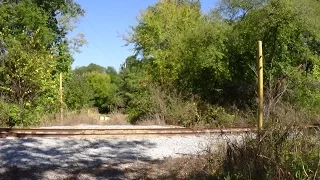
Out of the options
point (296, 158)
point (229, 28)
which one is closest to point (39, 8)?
point (229, 28)

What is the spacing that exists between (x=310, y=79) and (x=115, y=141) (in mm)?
9339

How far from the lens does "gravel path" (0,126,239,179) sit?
7400 mm

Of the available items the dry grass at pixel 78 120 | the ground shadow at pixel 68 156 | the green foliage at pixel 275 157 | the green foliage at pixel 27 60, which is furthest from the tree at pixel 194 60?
the green foliage at pixel 275 157

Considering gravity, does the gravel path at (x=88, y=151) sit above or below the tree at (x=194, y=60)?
below

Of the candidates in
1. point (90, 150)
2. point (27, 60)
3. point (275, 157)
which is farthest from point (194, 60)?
point (275, 157)

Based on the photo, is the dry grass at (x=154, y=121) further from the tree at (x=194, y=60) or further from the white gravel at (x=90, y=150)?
the white gravel at (x=90, y=150)

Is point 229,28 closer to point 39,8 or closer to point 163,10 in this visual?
point 39,8

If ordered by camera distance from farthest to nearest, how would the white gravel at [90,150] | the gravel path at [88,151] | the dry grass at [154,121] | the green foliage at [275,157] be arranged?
the dry grass at [154,121] → the white gravel at [90,150] → the gravel path at [88,151] → the green foliage at [275,157]

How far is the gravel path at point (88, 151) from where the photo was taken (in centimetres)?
740

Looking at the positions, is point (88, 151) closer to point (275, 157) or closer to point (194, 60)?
point (275, 157)

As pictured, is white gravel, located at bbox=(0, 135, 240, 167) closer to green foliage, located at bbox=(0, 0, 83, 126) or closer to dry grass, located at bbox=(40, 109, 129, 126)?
green foliage, located at bbox=(0, 0, 83, 126)

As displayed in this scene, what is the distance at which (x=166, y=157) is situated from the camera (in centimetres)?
824

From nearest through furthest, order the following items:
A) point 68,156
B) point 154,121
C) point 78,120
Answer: point 68,156 → point 154,121 → point 78,120

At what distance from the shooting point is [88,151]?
8.66 m
